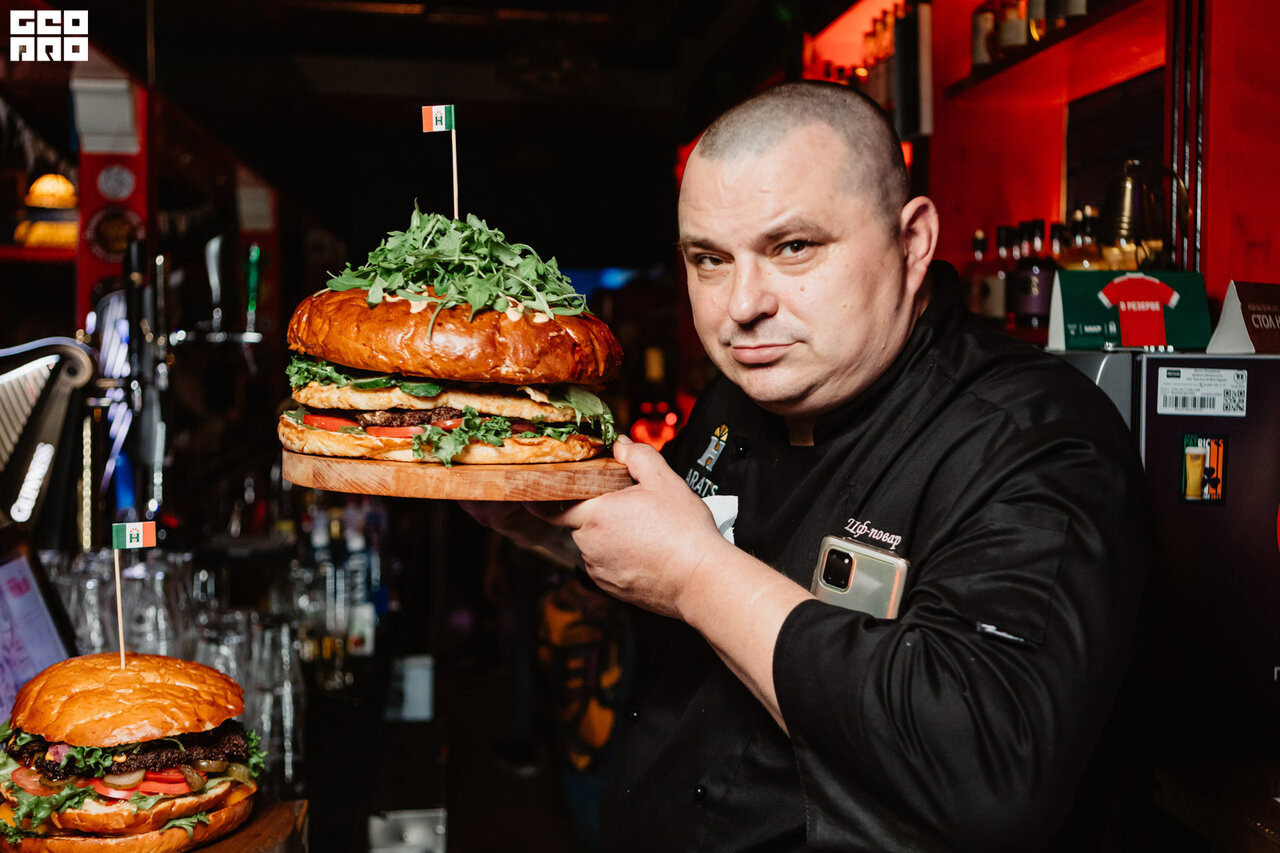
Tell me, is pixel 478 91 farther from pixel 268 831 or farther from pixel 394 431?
pixel 268 831

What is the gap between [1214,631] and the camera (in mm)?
1896

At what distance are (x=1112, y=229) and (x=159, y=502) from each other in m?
3.22

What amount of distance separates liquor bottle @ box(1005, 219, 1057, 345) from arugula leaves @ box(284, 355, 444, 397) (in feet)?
5.18

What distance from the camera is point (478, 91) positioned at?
22.8 feet

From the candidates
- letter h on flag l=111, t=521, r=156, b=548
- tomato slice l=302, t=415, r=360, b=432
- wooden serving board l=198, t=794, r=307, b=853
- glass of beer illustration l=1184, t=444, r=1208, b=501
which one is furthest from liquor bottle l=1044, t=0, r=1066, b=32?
wooden serving board l=198, t=794, r=307, b=853

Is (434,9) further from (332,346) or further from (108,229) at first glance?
(332,346)

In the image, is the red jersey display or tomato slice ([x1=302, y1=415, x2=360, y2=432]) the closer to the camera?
tomato slice ([x1=302, y1=415, x2=360, y2=432])

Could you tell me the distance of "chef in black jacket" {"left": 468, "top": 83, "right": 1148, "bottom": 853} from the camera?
1.10 metres

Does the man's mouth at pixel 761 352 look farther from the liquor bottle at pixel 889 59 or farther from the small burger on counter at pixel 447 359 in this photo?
the liquor bottle at pixel 889 59

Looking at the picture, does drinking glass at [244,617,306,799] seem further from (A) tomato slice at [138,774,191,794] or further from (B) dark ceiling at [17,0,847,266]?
(B) dark ceiling at [17,0,847,266]

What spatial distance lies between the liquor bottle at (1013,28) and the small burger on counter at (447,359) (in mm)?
1770

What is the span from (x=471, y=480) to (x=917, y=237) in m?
0.80

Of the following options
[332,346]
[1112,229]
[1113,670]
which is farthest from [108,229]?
[1113,670]

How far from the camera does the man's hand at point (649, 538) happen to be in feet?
4.34
